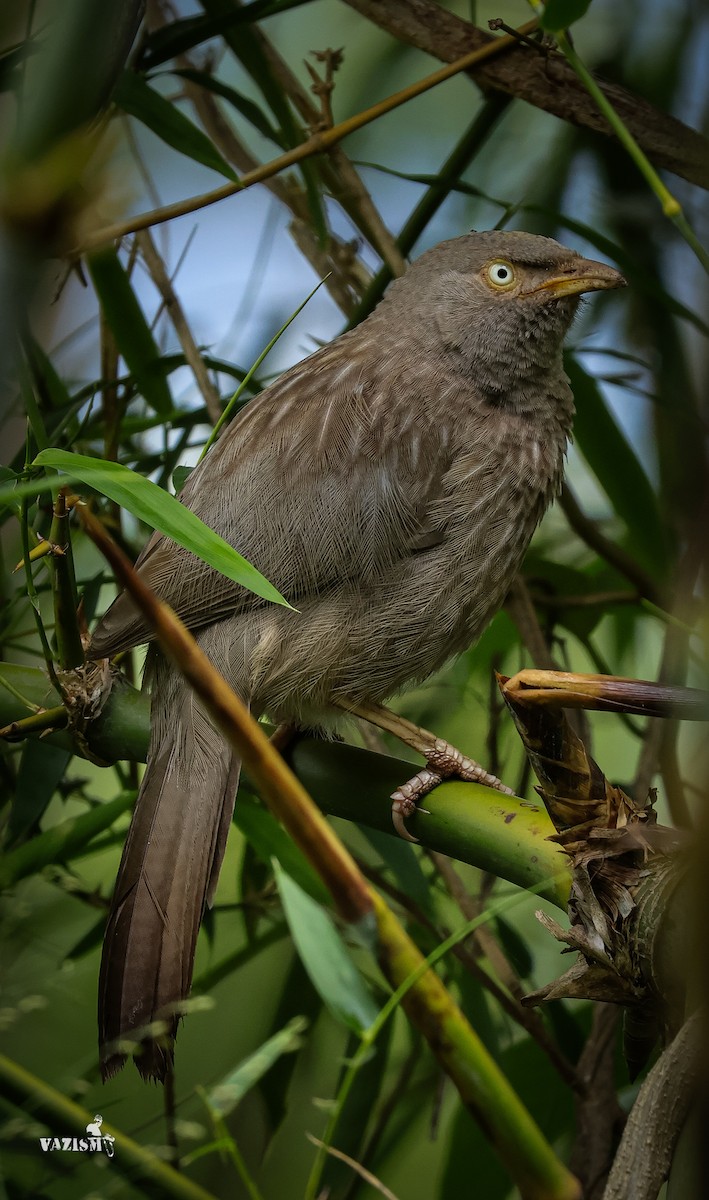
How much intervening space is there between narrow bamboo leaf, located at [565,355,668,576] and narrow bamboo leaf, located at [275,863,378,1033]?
63.4 inches

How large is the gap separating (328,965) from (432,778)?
0.86 m

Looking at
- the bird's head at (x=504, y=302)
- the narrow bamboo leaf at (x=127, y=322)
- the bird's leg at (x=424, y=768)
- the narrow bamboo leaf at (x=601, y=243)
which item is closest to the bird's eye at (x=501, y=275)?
the bird's head at (x=504, y=302)

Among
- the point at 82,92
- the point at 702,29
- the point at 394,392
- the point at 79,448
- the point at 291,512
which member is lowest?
the point at 82,92

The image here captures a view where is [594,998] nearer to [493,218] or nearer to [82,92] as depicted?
[82,92]

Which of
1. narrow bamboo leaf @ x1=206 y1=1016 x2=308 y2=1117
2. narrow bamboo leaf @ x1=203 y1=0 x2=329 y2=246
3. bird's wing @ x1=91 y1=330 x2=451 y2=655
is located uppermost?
narrow bamboo leaf @ x1=203 y1=0 x2=329 y2=246

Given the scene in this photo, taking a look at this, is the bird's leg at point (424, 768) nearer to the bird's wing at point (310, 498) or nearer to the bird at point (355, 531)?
the bird at point (355, 531)

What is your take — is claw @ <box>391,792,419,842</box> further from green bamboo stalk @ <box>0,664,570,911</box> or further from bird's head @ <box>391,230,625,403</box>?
bird's head @ <box>391,230,625,403</box>

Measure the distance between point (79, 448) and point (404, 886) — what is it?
1123 millimetres

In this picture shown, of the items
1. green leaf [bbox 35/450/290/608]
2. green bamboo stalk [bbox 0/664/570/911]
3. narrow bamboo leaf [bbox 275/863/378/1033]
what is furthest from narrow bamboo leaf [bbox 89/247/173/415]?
narrow bamboo leaf [bbox 275/863/378/1033]

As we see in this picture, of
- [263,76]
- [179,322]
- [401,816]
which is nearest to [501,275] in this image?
[263,76]

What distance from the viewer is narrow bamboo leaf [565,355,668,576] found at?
2334mm

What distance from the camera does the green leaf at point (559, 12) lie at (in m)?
1.45

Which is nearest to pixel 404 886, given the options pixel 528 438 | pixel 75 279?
pixel 528 438

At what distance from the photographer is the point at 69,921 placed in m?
2.60
